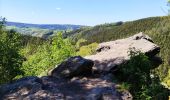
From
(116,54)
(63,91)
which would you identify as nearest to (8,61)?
(116,54)

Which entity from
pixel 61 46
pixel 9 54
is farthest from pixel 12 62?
pixel 61 46

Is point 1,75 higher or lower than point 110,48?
lower

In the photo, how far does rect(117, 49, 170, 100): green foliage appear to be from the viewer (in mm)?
27203

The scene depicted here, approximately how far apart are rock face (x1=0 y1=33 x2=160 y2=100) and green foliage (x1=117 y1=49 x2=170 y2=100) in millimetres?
1369

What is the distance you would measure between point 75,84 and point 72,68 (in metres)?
2.41

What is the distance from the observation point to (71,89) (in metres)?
28.3

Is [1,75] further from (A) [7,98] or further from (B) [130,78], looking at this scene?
(B) [130,78]

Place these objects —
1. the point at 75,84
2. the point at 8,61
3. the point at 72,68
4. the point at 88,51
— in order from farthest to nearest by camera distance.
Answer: the point at 88,51
the point at 8,61
the point at 72,68
the point at 75,84

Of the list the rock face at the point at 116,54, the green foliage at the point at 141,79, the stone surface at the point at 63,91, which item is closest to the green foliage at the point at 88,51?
the rock face at the point at 116,54

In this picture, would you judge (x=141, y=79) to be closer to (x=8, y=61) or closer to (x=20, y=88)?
(x=20, y=88)

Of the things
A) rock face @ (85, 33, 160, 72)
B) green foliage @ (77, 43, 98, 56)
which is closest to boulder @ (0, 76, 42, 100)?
rock face @ (85, 33, 160, 72)

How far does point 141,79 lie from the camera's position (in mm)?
29500

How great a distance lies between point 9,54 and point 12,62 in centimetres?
108

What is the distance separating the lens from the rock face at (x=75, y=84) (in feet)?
85.1
